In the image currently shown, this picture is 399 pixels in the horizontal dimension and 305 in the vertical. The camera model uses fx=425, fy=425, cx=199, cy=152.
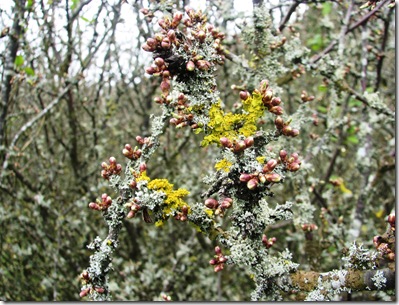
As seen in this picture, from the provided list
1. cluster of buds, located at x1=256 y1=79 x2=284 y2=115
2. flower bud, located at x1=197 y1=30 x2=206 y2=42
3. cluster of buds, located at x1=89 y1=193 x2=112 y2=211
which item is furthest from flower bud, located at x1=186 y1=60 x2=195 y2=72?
cluster of buds, located at x1=89 y1=193 x2=112 y2=211

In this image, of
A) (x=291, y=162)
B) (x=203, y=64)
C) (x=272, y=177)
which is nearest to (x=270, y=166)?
(x=272, y=177)

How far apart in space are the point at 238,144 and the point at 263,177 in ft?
0.39

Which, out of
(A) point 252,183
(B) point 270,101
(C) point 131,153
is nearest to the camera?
(A) point 252,183

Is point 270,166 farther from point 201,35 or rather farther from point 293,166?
point 201,35

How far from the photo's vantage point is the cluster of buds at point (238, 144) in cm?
122

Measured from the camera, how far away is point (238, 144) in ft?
3.99

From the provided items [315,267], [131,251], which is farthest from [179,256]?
[315,267]

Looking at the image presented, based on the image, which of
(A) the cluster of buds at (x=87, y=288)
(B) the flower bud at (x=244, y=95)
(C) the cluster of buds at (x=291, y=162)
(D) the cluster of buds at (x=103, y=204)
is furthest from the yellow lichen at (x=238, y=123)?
(A) the cluster of buds at (x=87, y=288)

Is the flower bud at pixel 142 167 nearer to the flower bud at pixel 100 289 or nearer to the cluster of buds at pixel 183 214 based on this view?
the cluster of buds at pixel 183 214

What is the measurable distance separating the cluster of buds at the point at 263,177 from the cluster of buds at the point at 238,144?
7 centimetres

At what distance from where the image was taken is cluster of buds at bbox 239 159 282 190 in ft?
3.89

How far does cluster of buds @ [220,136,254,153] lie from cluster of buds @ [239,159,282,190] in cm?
7

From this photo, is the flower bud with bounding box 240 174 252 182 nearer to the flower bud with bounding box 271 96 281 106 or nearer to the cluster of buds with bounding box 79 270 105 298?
the flower bud with bounding box 271 96 281 106

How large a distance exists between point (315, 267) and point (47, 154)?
2.80 meters
